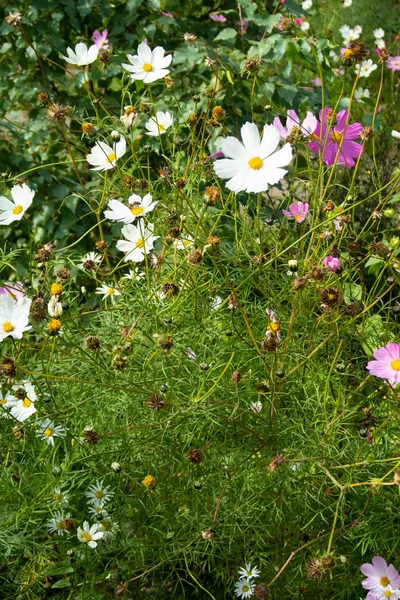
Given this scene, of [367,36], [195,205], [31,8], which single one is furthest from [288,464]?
[367,36]

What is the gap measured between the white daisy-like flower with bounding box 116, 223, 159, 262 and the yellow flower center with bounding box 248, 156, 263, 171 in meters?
0.25

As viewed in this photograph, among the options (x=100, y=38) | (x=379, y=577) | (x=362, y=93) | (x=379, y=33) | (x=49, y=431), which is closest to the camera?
(x=379, y=577)

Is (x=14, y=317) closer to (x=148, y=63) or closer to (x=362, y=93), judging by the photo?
(x=148, y=63)

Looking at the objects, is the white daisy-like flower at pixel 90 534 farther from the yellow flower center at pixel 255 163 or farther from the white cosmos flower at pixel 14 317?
the yellow flower center at pixel 255 163

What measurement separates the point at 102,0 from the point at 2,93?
458 mm

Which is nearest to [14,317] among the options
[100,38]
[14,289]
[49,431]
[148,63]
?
[14,289]

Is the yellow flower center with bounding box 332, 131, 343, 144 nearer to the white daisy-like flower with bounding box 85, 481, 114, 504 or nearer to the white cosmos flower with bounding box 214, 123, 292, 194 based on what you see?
the white cosmos flower with bounding box 214, 123, 292, 194

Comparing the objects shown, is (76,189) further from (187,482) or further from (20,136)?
(187,482)

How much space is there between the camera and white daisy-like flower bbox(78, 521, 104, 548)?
1226 mm

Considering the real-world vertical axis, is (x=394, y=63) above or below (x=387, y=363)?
below

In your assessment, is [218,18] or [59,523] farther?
[218,18]

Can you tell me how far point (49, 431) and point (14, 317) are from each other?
0.94 feet

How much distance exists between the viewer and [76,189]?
7.70ft

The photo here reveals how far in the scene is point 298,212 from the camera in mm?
1445
